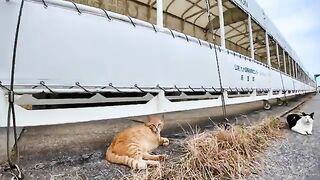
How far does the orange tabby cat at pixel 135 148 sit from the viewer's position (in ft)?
7.09

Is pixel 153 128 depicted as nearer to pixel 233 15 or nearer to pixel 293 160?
pixel 293 160

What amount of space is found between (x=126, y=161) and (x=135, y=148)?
15 centimetres

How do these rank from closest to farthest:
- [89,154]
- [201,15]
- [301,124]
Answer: [89,154], [301,124], [201,15]

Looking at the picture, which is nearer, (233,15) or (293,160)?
(293,160)

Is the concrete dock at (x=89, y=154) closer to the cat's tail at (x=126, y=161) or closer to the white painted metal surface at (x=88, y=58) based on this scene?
the cat's tail at (x=126, y=161)

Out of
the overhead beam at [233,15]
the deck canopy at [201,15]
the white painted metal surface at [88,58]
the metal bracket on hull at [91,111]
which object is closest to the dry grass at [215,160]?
the metal bracket on hull at [91,111]

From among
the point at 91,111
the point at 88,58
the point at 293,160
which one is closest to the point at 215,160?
the point at 293,160

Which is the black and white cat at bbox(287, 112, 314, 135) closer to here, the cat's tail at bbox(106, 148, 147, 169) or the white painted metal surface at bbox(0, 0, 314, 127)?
the white painted metal surface at bbox(0, 0, 314, 127)

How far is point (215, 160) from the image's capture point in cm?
230

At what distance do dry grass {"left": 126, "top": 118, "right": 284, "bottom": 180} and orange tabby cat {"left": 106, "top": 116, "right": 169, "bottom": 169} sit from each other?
0.14 metres

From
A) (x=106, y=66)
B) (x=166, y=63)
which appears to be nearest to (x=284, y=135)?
(x=166, y=63)

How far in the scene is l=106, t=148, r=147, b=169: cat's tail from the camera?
2.09 meters

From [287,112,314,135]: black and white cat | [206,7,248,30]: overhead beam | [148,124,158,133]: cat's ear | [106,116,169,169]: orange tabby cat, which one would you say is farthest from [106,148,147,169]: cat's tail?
[206,7,248,30]: overhead beam

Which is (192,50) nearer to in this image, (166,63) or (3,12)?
(166,63)
